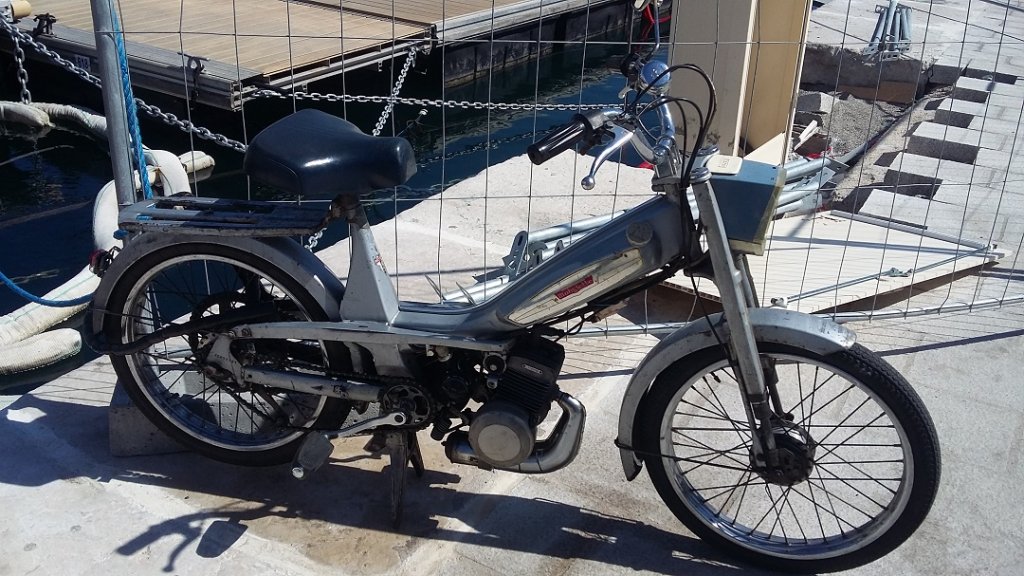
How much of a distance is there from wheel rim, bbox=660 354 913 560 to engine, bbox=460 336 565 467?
0.35 metres

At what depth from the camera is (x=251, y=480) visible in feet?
10.2

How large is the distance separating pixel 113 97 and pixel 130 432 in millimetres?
1076

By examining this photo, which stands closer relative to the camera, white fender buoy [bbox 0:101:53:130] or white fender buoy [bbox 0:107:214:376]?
white fender buoy [bbox 0:107:214:376]

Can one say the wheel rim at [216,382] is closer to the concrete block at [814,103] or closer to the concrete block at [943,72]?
the concrete block at [814,103]

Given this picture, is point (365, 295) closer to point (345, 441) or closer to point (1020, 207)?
point (345, 441)

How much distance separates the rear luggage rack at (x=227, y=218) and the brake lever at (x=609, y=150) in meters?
0.86

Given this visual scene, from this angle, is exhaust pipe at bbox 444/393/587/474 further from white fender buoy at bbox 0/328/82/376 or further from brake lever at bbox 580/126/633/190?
white fender buoy at bbox 0/328/82/376

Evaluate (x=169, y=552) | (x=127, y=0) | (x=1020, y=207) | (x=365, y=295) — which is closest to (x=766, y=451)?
(x=365, y=295)

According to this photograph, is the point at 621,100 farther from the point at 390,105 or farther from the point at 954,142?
the point at 390,105

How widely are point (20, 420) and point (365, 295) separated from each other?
139 cm

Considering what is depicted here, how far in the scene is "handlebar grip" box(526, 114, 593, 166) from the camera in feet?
7.60

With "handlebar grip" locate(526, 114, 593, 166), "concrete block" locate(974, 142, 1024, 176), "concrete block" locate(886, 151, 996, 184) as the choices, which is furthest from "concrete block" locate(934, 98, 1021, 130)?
"handlebar grip" locate(526, 114, 593, 166)

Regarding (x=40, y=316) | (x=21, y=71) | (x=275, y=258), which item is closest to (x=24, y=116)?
(x=21, y=71)

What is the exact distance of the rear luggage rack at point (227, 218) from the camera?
2738 millimetres
